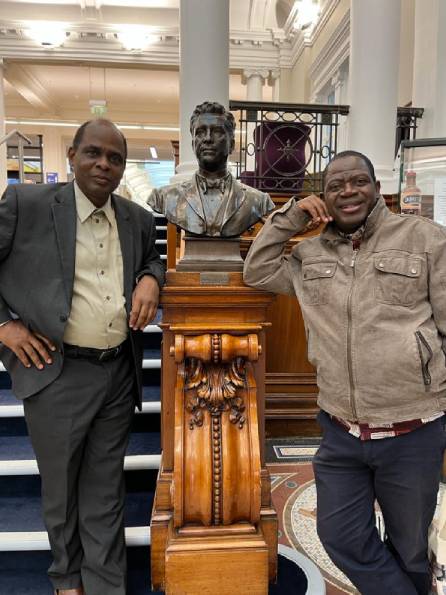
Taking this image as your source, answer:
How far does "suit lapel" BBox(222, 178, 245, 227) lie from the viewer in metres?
1.76

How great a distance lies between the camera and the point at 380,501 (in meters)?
1.38

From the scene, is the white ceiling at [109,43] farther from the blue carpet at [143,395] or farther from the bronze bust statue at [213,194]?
the bronze bust statue at [213,194]

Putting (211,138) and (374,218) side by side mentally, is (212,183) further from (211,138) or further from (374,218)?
(374,218)

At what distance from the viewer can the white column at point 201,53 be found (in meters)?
4.10

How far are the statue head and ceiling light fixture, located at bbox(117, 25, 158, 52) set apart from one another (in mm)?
9408

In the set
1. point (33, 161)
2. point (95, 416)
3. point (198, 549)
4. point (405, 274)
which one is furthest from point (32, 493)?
point (33, 161)

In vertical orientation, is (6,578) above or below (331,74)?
below

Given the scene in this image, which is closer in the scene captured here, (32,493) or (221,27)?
(32,493)

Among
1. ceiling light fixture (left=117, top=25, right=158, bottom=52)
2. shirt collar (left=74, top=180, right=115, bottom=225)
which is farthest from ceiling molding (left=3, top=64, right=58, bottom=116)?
shirt collar (left=74, top=180, right=115, bottom=225)

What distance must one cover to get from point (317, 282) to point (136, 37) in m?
10.1

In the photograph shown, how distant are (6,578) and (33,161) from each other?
15.5 metres

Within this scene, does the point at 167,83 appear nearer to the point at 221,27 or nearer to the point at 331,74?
the point at 331,74

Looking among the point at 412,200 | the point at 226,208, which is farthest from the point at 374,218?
the point at 412,200

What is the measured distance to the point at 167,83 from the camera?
13008mm
